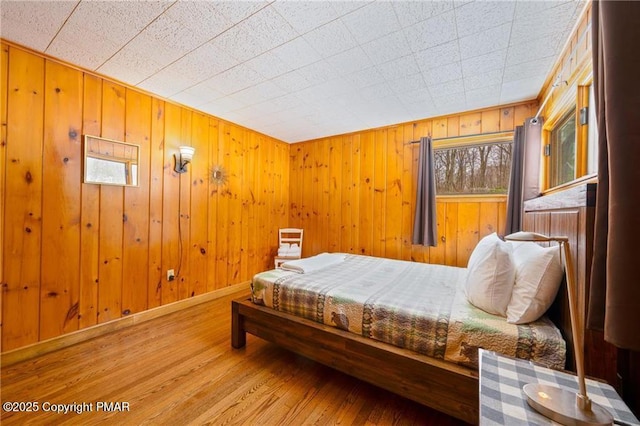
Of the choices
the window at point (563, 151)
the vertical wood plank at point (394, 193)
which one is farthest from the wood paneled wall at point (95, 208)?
the window at point (563, 151)

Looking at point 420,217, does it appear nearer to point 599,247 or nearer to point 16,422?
point 599,247

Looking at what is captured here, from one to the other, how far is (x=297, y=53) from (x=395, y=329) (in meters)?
2.17

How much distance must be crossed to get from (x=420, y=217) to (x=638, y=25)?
2.81 metres

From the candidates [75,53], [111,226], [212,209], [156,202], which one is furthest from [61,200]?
[212,209]

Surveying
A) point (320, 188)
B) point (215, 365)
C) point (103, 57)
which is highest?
point (103, 57)

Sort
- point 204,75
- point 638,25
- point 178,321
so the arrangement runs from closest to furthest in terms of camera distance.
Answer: point 638,25
point 204,75
point 178,321

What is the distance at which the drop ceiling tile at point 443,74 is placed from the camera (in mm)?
2193

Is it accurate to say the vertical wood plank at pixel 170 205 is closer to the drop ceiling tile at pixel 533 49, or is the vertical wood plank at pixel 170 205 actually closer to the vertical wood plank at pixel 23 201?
the vertical wood plank at pixel 23 201

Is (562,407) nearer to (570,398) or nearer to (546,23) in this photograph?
(570,398)

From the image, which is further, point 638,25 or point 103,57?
point 103,57

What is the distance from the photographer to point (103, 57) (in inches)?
82.9

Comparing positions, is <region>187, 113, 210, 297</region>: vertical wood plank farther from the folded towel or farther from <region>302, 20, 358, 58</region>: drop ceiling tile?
<region>302, 20, 358, 58</region>: drop ceiling tile

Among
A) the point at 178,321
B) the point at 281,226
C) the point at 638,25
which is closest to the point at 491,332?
the point at 638,25

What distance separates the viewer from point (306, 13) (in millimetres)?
1621
